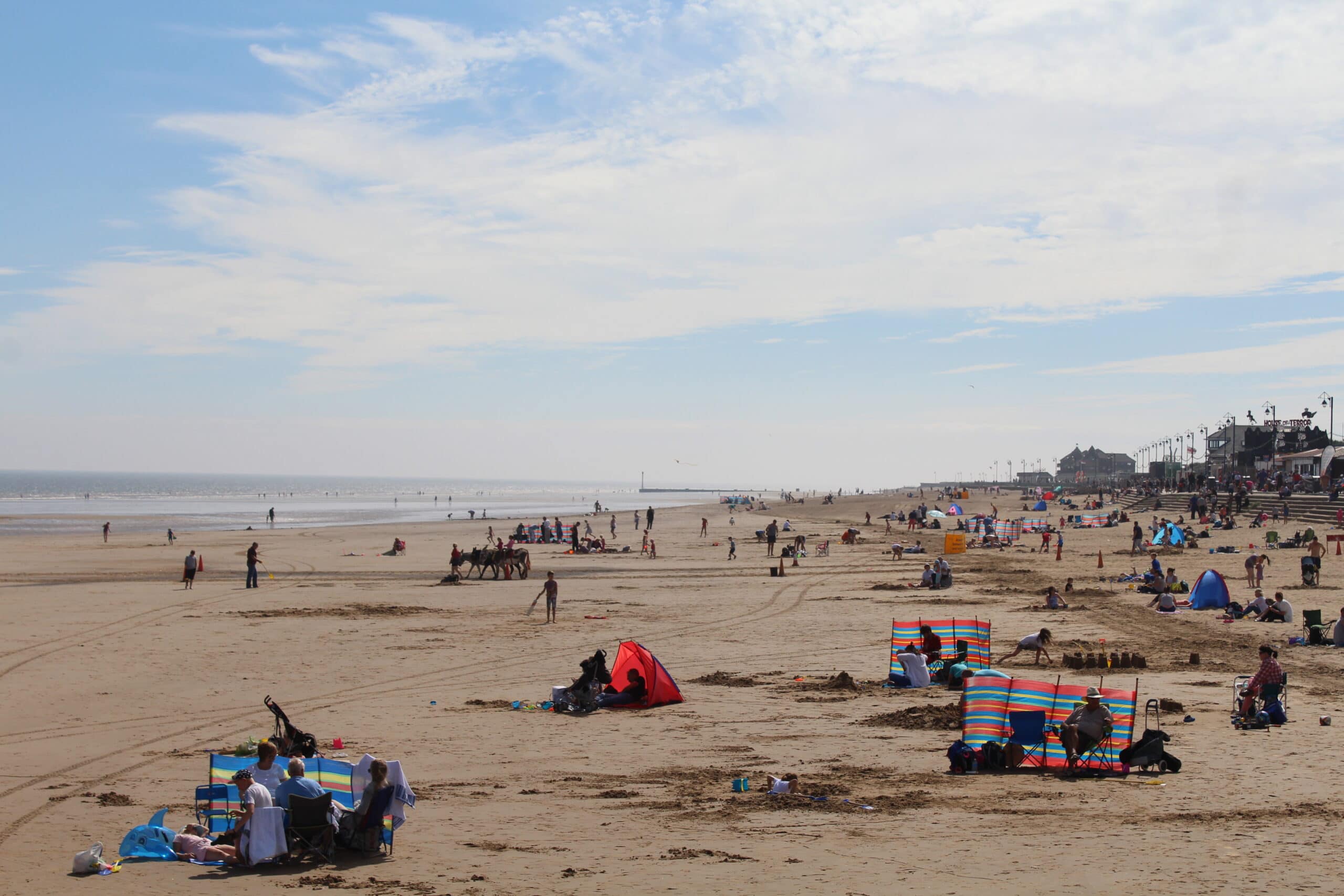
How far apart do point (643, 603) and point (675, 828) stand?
19215 millimetres

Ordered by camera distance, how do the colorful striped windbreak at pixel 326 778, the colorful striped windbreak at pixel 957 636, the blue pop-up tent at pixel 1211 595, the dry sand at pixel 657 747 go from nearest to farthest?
the dry sand at pixel 657 747 → the colorful striped windbreak at pixel 326 778 → the colorful striped windbreak at pixel 957 636 → the blue pop-up tent at pixel 1211 595

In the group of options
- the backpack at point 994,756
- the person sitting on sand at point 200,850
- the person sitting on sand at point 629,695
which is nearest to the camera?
the person sitting on sand at point 200,850

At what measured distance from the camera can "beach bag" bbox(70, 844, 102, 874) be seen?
27.4 feet

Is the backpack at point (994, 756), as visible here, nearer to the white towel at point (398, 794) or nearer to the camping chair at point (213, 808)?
the white towel at point (398, 794)

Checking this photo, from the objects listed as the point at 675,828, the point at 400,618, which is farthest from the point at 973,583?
the point at 675,828

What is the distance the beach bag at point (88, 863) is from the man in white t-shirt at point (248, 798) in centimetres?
106

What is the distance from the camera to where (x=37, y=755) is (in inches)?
489

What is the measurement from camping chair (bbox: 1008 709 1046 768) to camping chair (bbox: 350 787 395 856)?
6.97 metres

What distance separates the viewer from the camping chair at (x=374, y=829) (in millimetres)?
9102

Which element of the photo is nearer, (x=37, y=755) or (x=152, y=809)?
(x=152, y=809)

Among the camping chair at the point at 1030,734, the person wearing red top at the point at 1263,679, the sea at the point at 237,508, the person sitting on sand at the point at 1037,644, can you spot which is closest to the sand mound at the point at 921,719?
the camping chair at the point at 1030,734

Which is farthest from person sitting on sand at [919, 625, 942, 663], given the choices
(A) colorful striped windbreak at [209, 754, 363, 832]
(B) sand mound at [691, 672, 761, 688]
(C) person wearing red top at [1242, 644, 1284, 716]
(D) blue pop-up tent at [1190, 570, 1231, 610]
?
(D) blue pop-up tent at [1190, 570, 1231, 610]

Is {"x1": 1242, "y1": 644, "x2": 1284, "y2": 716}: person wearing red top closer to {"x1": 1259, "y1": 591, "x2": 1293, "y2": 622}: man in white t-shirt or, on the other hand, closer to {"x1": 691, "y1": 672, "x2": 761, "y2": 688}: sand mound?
{"x1": 691, "y1": 672, "x2": 761, "y2": 688}: sand mound

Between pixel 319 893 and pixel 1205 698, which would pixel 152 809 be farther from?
pixel 1205 698
